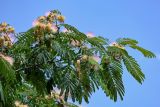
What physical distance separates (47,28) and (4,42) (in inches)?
27.4

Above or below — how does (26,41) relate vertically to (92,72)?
above

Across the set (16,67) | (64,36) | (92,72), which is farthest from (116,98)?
(16,67)

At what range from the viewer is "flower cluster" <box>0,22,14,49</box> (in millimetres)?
5316

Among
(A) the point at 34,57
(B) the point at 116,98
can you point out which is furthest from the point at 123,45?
(A) the point at 34,57

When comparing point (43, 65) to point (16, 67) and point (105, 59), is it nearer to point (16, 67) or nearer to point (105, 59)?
point (16, 67)

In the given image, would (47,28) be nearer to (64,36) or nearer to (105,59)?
(64,36)

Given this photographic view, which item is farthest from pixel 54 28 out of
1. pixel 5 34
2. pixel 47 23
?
pixel 5 34

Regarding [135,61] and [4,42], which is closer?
[135,61]

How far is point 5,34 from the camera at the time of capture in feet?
18.4

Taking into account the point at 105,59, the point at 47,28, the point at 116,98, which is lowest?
the point at 116,98

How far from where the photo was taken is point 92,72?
191 inches

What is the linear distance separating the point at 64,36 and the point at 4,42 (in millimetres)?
765

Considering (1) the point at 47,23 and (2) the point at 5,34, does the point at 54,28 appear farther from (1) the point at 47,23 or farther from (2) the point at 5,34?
(2) the point at 5,34

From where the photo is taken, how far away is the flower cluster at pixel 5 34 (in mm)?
5316
